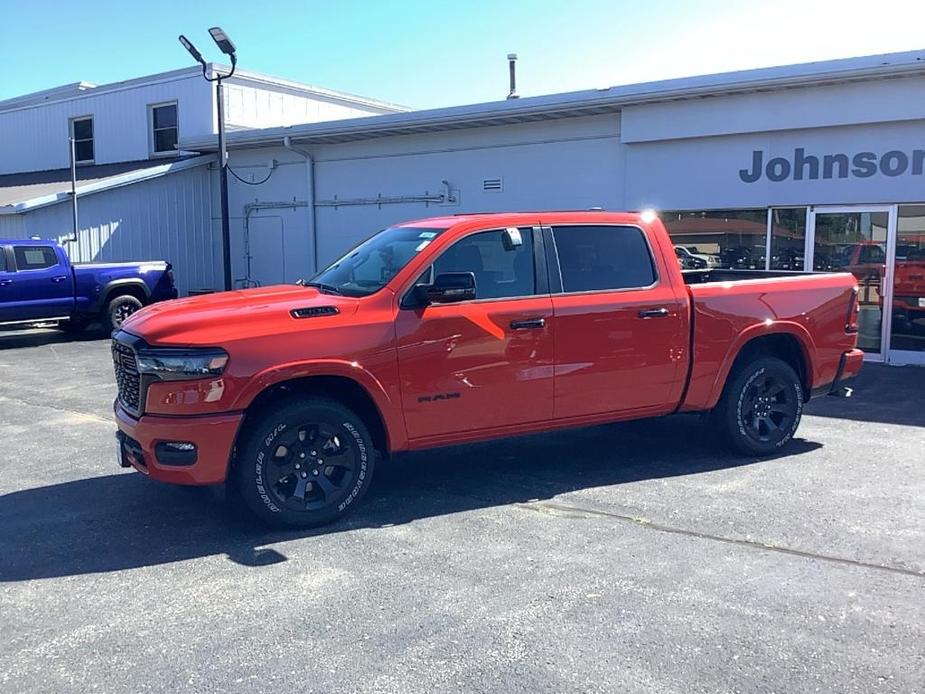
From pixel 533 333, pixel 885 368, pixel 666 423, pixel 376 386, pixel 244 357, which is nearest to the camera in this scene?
pixel 244 357

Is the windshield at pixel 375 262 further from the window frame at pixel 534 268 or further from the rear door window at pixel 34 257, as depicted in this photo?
the rear door window at pixel 34 257

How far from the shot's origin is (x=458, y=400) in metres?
5.68

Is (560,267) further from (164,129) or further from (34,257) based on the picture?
(164,129)

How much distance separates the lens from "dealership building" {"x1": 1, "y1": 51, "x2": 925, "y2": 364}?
464 inches

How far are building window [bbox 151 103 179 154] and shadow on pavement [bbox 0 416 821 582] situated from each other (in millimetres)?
18433

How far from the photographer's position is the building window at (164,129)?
22.9 metres

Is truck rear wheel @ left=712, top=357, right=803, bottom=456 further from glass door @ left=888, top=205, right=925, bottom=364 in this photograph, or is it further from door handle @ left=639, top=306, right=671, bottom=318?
glass door @ left=888, top=205, right=925, bottom=364

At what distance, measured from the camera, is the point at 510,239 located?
19.9ft

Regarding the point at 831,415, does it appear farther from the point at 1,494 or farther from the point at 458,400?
the point at 1,494

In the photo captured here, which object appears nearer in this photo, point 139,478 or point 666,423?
point 139,478

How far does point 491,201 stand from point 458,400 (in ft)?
35.1

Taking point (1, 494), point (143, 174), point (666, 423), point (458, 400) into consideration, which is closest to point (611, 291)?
point (458, 400)

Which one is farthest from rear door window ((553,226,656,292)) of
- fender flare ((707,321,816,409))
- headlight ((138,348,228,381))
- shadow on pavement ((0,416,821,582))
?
headlight ((138,348,228,381))

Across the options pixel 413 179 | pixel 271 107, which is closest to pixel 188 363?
pixel 413 179
